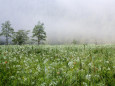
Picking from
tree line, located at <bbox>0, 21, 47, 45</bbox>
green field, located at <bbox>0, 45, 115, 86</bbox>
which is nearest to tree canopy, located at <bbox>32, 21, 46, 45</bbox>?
tree line, located at <bbox>0, 21, 47, 45</bbox>

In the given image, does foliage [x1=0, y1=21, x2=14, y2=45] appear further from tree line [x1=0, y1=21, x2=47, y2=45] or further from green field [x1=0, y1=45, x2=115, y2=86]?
green field [x1=0, y1=45, x2=115, y2=86]

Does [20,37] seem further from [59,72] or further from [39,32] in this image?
[59,72]

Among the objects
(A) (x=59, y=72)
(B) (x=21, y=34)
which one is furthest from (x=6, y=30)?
(A) (x=59, y=72)

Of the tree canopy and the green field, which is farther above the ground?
the tree canopy

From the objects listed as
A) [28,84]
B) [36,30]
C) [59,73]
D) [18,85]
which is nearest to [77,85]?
[59,73]

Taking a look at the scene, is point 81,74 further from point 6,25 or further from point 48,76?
point 6,25

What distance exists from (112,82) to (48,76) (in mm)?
1851

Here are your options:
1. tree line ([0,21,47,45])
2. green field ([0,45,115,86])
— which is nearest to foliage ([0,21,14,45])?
tree line ([0,21,47,45])

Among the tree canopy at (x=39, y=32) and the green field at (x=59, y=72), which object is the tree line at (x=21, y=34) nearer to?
the tree canopy at (x=39, y=32)

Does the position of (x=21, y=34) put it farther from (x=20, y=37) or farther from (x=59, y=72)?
(x=59, y=72)

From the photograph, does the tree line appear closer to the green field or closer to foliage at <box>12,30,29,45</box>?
foliage at <box>12,30,29,45</box>

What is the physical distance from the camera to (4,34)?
66500 mm

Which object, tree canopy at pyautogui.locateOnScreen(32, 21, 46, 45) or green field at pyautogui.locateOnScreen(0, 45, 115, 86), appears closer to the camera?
green field at pyautogui.locateOnScreen(0, 45, 115, 86)

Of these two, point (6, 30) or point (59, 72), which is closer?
point (59, 72)
